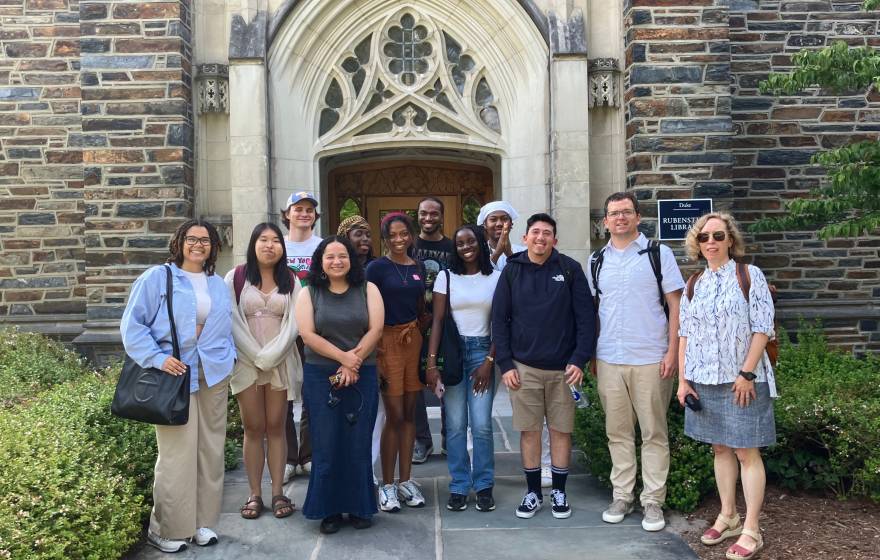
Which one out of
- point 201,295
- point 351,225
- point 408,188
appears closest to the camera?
point 201,295

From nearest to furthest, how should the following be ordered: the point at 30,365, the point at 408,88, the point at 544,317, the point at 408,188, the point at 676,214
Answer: the point at 544,317 → the point at 30,365 → the point at 676,214 → the point at 408,88 → the point at 408,188

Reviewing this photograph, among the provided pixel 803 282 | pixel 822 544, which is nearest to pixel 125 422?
pixel 822 544

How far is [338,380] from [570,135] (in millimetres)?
4555

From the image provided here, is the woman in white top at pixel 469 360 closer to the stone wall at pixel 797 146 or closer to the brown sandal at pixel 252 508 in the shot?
the brown sandal at pixel 252 508

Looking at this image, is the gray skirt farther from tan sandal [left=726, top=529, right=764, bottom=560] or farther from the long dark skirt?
the long dark skirt

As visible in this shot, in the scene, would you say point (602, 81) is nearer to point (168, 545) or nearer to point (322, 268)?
point (322, 268)

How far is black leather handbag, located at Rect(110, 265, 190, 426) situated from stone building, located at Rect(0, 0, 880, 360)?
13.1 feet

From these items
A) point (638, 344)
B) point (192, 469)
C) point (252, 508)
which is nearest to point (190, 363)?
point (192, 469)

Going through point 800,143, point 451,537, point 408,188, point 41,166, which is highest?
point 800,143

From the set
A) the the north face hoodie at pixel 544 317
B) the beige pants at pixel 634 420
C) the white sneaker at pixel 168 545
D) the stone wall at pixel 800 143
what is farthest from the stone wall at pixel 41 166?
the stone wall at pixel 800 143

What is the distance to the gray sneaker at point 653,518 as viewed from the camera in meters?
4.08

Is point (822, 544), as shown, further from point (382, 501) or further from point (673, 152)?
point (673, 152)

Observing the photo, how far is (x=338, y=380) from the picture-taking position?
3.97 m

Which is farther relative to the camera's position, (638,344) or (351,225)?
(351,225)
